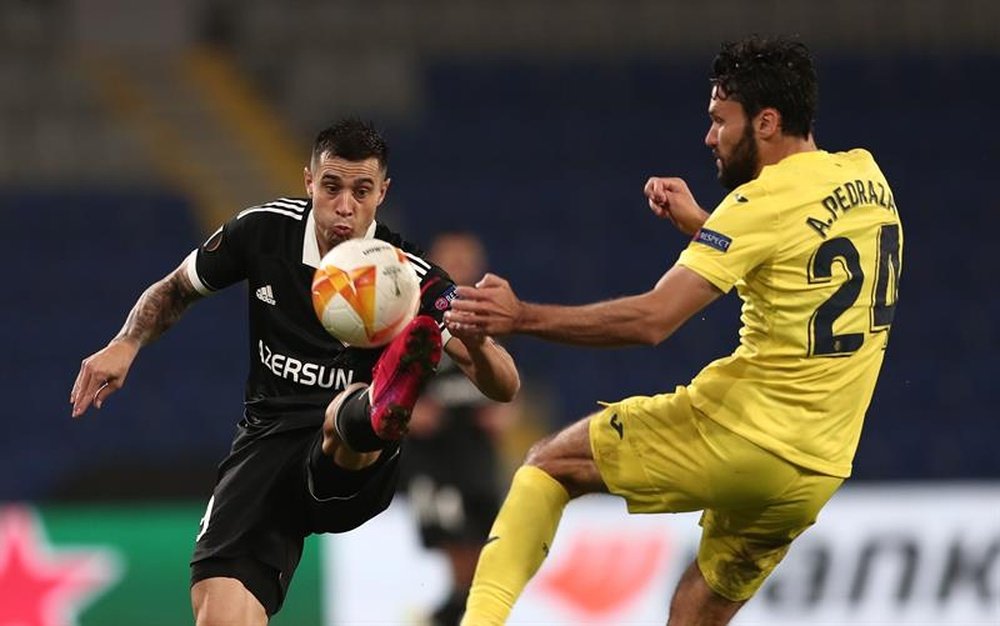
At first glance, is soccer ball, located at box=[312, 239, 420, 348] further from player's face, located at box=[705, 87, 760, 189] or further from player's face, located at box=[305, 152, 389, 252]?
player's face, located at box=[705, 87, 760, 189]

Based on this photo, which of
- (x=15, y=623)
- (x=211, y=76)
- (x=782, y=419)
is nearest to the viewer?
(x=782, y=419)

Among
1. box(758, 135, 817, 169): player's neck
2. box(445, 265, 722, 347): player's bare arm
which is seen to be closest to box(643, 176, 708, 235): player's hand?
box(758, 135, 817, 169): player's neck

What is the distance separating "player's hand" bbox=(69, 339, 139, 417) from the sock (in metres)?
0.68

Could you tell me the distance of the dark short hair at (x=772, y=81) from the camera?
189 inches

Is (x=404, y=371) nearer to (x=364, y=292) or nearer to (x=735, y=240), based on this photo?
(x=364, y=292)

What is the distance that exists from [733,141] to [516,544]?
4.33ft

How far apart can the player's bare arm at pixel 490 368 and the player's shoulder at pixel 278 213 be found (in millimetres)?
717

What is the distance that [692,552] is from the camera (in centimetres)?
830

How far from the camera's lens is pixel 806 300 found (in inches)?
187

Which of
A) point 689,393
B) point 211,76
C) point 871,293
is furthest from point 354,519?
point 211,76

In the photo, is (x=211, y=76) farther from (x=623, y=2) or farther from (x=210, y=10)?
(x=623, y=2)

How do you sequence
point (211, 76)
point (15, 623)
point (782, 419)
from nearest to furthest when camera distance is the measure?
point (782, 419) → point (15, 623) → point (211, 76)

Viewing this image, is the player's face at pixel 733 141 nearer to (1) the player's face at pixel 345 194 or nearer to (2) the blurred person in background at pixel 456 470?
(1) the player's face at pixel 345 194

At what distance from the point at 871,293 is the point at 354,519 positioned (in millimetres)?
1668
